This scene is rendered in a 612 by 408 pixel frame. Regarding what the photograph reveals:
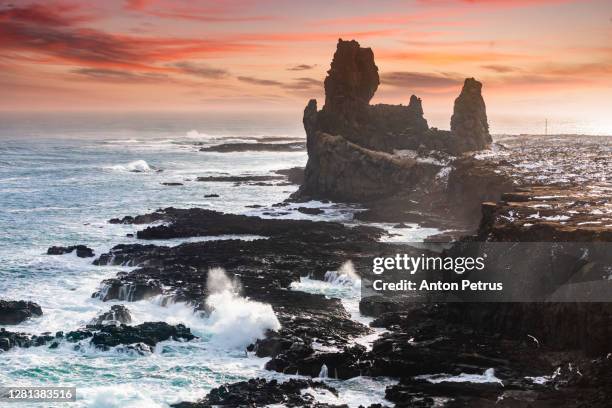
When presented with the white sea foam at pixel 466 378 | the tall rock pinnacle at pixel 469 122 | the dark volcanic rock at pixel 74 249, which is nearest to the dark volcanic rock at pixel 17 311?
the dark volcanic rock at pixel 74 249

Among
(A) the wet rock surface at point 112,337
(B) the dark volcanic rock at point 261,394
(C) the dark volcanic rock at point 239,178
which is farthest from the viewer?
(C) the dark volcanic rock at point 239,178

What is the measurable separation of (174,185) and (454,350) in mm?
86762

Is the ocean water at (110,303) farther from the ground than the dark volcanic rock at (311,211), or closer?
closer

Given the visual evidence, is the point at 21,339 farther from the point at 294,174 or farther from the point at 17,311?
the point at 294,174

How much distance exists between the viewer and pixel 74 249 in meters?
62.6

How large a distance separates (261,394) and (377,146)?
7795 centimetres

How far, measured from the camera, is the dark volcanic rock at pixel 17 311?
43.1m

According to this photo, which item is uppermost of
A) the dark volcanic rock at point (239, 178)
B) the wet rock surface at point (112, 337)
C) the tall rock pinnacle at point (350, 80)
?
the tall rock pinnacle at point (350, 80)

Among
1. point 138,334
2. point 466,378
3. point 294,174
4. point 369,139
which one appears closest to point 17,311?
point 138,334

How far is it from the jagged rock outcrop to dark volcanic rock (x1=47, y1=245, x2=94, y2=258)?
39.2m

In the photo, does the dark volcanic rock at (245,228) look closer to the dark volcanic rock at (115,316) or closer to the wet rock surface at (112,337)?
the dark volcanic rock at (115,316)

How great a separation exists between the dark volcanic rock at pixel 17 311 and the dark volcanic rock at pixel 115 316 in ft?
16.2

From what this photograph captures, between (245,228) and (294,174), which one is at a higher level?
(294,174)

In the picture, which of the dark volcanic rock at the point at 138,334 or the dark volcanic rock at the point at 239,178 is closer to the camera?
the dark volcanic rock at the point at 138,334
